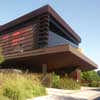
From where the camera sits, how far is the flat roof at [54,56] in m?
22.7

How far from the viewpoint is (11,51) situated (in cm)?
3047

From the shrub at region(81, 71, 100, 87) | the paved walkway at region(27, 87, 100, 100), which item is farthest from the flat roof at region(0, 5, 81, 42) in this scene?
the paved walkway at region(27, 87, 100, 100)

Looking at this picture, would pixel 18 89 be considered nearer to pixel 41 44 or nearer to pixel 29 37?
pixel 41 44

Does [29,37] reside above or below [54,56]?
above

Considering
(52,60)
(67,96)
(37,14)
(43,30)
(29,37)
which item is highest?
(37,14)

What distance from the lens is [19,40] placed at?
29.5 m

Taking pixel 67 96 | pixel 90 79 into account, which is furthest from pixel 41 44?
pixel 90 79

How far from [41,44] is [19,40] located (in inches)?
192

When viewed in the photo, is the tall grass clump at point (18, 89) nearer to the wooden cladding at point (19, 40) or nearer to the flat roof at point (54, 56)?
Result: the flat roof at point (54, 56)

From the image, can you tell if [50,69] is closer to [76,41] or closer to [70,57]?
[70,57]

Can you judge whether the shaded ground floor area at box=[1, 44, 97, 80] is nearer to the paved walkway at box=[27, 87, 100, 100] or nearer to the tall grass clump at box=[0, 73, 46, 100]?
the paved walkway at box=[27, 87, 100, 100]

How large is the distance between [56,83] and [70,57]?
12.3 ft

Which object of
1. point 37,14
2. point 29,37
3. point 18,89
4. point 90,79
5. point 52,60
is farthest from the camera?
point 90,79

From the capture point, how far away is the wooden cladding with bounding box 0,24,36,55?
89.5 feet
